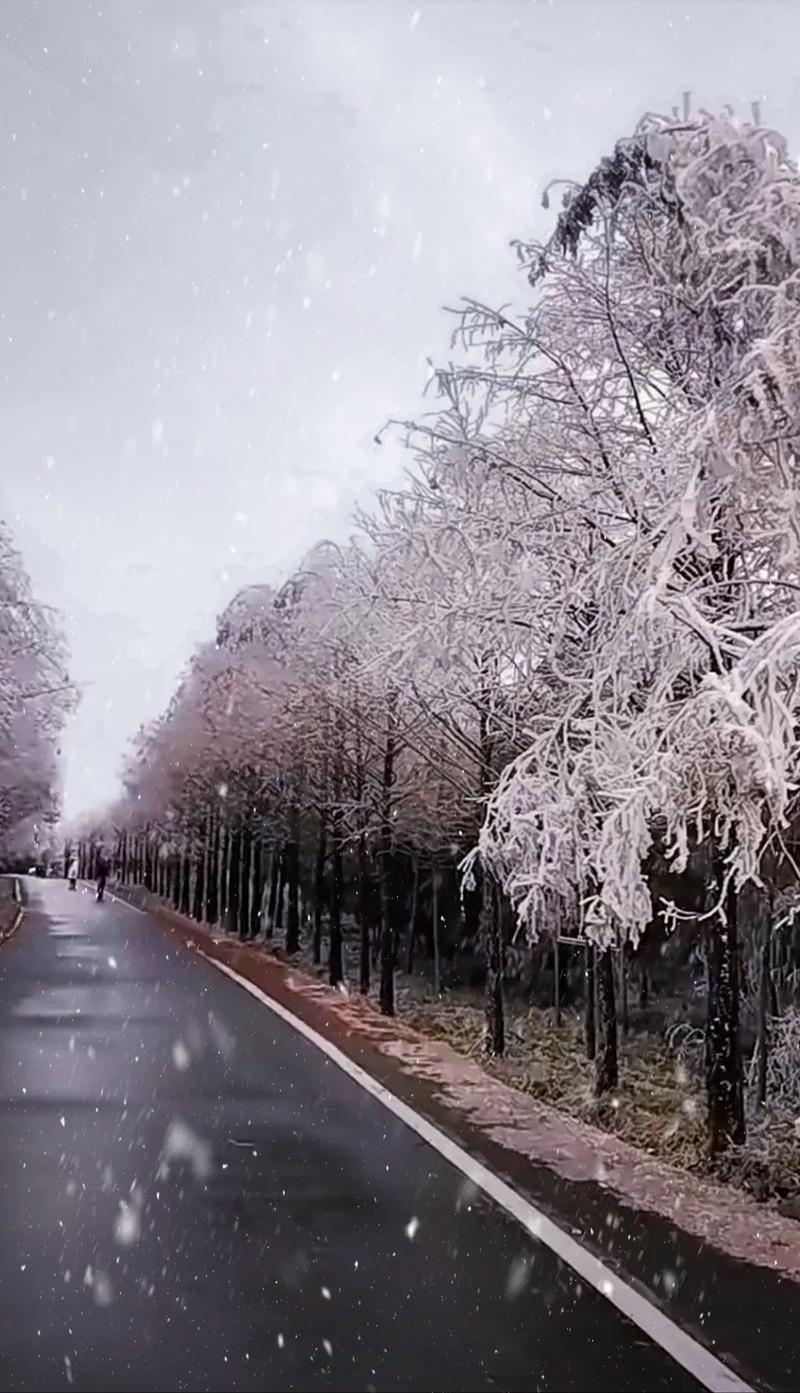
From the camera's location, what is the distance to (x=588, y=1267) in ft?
20.8

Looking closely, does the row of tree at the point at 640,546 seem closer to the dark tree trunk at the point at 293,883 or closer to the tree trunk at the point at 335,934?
the tree trunk at the point at 335,934

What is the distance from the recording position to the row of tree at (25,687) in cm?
2845

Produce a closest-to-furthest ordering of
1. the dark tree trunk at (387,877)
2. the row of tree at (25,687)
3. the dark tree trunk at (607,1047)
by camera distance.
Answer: the dark tree trunk at (607,1047), the dark tree trunk at (387,877), the row of tree at (25,687)

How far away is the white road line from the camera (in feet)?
16.5

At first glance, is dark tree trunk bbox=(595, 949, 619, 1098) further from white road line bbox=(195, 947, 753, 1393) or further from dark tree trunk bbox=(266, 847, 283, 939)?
dark tree trunk bbox=(266, 847, 283, 939)

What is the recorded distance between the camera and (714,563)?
9.82 metres

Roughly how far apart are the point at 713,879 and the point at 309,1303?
218 inches

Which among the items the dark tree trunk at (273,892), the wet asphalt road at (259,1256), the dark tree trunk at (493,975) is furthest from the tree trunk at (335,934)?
the dark tree trunk at (273,892)

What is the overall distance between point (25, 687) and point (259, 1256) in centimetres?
2626

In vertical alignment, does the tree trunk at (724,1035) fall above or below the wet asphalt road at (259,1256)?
above

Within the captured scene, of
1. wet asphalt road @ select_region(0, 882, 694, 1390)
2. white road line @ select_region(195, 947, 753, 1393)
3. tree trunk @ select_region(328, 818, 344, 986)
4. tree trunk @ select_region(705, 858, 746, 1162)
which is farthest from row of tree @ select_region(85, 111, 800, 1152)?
tree trunk @ select_region(328, 818, 344, 986)

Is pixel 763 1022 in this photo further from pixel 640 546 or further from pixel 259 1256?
pixel 259 1256

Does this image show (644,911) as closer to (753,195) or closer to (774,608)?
(774,608)

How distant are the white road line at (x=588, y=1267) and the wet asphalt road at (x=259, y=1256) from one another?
0.09 meters
